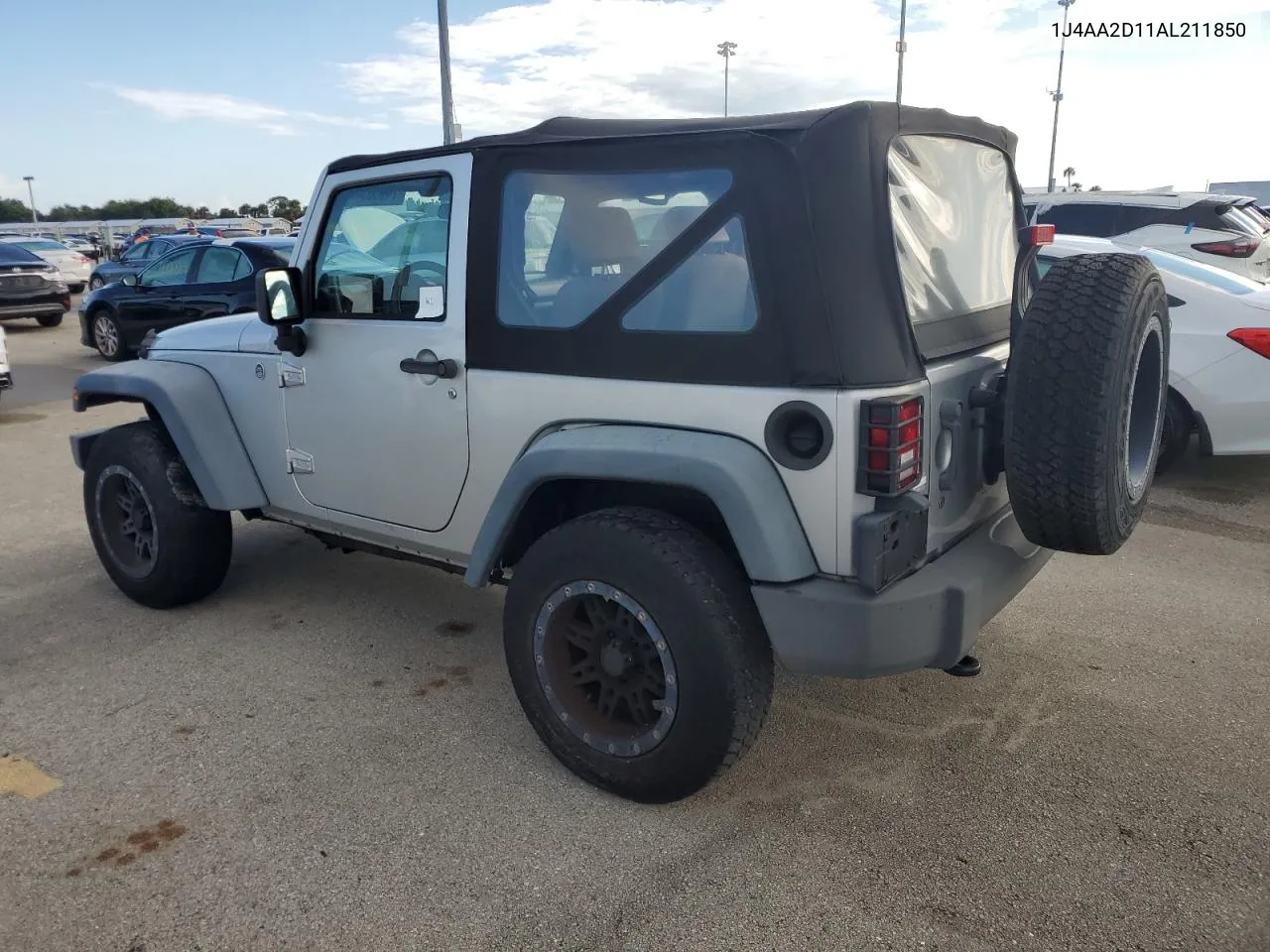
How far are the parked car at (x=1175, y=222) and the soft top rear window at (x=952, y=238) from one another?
→ 21.4 feet

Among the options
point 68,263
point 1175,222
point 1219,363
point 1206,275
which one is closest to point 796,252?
point 1219,363

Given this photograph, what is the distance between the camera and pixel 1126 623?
4.29 meters

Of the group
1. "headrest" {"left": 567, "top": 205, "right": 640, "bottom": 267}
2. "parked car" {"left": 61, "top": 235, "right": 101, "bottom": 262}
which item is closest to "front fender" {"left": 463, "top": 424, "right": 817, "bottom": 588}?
"headrest" {"left": 567, "top": 205, "right": 640, "bottom": 267}

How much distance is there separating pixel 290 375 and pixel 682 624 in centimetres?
211

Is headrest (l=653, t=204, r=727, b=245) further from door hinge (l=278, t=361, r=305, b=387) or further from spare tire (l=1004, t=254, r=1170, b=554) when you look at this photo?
door hinge (l=278, t=361, r=305, b=387)

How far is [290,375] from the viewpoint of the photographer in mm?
3926

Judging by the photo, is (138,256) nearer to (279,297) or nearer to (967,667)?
(279,297)

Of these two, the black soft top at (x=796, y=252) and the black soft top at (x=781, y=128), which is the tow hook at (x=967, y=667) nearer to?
the black soft top at (x=796, y=252)

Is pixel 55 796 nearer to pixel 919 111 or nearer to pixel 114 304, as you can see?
pixel 919 111

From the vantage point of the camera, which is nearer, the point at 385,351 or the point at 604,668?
the point at 604,668

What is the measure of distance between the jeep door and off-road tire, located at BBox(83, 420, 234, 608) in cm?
63

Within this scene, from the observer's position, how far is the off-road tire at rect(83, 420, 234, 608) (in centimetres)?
429

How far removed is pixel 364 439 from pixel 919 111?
7.32 ft

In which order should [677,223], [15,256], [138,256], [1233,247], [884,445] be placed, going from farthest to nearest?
[138,256]
[15,256]
[1233,247]
[677,223]
[884,445]
